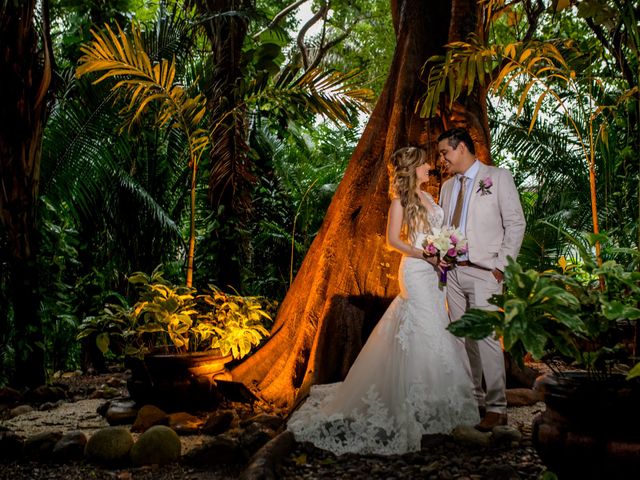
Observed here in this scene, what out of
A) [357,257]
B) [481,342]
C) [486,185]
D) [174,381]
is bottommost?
[174,381]

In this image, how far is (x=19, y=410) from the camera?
533cm

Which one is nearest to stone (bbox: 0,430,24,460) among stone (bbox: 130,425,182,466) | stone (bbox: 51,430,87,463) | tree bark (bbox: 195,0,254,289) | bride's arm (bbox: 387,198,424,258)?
stone (bbox: 51,430,87,463)

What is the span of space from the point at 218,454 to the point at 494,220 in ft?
7.87

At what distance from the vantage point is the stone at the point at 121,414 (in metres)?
5.00

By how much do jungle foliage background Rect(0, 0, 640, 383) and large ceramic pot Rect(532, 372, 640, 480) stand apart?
9.50 feet

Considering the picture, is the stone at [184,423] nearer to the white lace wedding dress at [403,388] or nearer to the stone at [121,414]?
the stone at [121,414]

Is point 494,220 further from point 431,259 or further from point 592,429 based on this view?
point 592,429

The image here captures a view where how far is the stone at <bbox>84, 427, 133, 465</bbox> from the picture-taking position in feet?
Answer: 12.6

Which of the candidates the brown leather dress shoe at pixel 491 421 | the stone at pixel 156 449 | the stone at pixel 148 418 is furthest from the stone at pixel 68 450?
the brown leather dress shoe at pixel 491 421

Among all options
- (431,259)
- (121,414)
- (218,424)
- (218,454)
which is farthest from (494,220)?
(121,414)

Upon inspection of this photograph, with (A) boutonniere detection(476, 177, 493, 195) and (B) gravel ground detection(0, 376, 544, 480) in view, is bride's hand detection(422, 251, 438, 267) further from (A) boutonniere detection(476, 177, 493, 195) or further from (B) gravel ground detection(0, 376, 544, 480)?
(B) gravel ground detection(0, 376, 544, 480)

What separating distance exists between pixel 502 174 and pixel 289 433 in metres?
2.24

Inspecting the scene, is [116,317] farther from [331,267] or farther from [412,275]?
[412,275]

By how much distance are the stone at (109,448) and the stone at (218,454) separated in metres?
0.46
